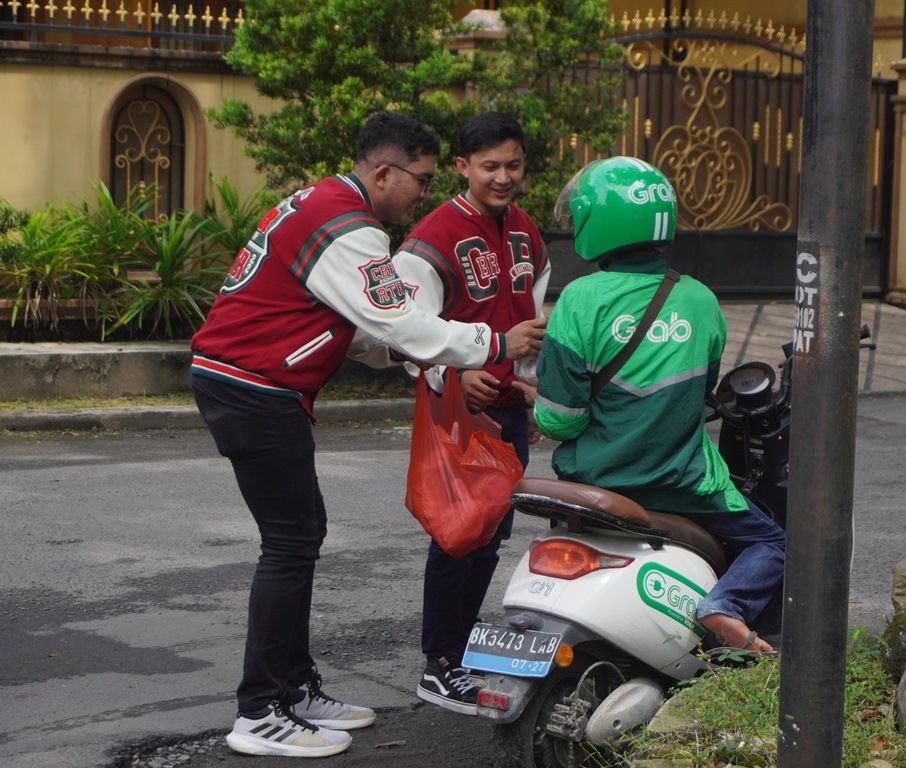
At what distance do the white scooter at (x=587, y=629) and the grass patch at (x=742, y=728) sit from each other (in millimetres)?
112

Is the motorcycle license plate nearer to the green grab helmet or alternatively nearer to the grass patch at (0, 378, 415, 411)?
the green grab helmet

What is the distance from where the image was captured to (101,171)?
41.1ft

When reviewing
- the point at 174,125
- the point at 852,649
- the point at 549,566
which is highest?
the point at 174,125

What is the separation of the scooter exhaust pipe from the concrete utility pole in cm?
86

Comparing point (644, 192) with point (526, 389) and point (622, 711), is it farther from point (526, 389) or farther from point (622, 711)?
point (622, 711)

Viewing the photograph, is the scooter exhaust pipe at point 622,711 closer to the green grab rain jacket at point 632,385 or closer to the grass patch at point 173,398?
the green grab rain jacket at point 632,385

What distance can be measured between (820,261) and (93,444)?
7.13 m

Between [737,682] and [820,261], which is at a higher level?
[820,261]

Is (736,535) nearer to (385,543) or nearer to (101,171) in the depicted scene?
(385,543)

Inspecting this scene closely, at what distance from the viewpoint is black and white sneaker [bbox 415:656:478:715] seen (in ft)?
16.1

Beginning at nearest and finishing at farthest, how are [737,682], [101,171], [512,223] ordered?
[737,682] → [512,223] → [101,171]

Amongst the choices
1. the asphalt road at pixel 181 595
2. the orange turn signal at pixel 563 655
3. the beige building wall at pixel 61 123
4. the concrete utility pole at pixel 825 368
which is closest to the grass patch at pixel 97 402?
the asphalt road at pixel 181 595

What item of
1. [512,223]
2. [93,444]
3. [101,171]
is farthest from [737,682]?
[101,171]

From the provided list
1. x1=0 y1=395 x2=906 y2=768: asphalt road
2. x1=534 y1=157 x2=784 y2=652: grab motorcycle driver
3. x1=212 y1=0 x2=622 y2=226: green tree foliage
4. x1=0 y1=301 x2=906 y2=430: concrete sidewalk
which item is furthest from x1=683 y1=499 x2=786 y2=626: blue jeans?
Result: x1=212 y1=0 x2=622 y2=226: green tree foliage
